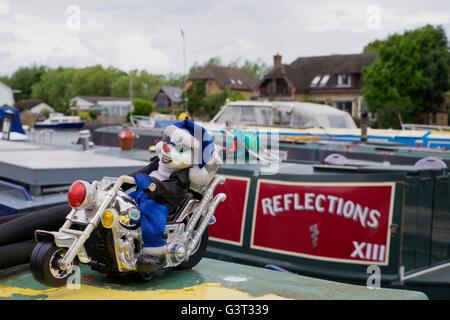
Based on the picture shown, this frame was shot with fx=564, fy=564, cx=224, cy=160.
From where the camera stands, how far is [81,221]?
310 cm

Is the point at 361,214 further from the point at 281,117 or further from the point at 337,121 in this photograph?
the point at 337,121

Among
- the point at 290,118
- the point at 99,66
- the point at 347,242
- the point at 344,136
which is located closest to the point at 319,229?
the point at 347,242

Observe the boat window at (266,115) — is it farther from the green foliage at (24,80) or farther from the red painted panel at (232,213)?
the green foliage at (24,80)

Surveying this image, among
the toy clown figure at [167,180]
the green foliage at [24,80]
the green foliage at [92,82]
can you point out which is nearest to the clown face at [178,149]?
the toy clown figure at [167,180]

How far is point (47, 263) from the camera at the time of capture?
117 inches

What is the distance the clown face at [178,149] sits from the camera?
3.64m

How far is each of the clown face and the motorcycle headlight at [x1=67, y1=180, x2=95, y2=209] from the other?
0.72 meters

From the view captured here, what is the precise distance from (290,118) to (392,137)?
8.41 feet

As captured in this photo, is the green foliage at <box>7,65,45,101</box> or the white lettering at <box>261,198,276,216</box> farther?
the green foliage at <box>7,65,45,101</box>

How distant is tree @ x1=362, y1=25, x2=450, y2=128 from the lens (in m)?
44.4

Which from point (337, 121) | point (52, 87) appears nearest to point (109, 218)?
point (337, 121)

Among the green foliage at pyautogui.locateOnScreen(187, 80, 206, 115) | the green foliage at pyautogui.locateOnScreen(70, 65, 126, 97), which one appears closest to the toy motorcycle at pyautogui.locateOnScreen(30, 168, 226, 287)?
the green foliage at pyautogui.locateOnScreen(187, 80, 206, 115)

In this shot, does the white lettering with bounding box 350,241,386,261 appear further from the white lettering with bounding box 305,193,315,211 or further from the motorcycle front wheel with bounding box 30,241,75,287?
the motorcycle front wheel with bounding box 30,241,75,287
